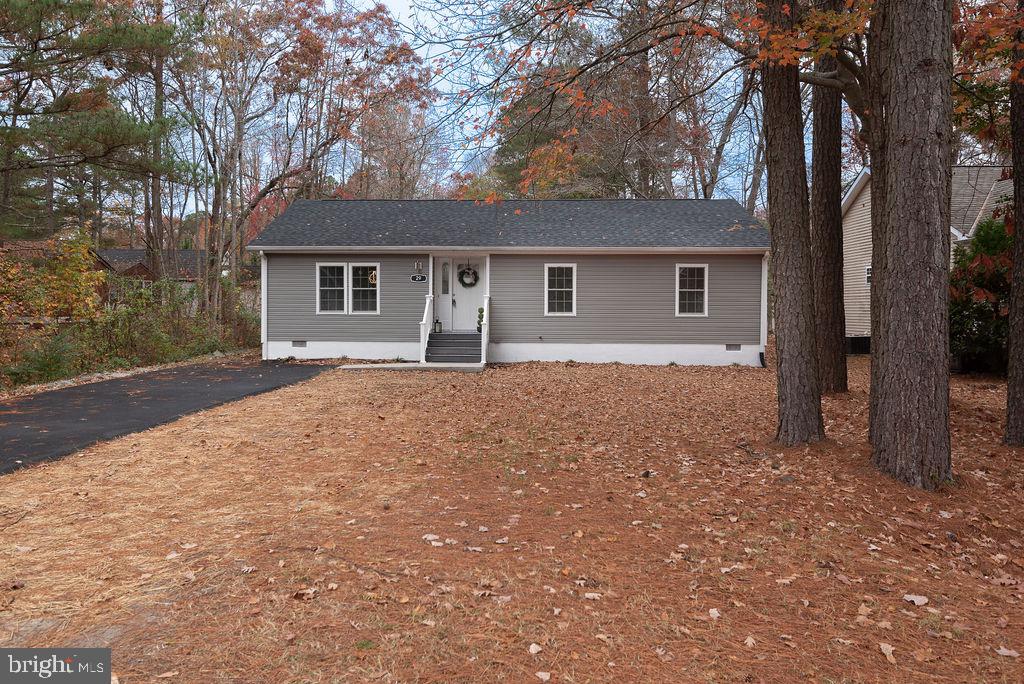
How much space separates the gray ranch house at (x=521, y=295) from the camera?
14.9m

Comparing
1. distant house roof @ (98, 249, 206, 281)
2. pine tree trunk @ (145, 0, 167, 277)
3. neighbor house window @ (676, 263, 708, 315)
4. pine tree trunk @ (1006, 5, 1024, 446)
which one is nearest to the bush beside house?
neighbor house window @ (676, 263, 708, 315)

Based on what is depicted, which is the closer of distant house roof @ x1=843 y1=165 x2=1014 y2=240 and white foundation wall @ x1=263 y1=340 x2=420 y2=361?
white foundation wall @ x1=263 y1=340 x2=420 y2=361

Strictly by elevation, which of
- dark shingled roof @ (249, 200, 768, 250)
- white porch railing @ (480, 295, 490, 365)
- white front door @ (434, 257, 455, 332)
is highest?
dark shingled roof @ (249, 200, 768, 250)

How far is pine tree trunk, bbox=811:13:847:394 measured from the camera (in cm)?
923

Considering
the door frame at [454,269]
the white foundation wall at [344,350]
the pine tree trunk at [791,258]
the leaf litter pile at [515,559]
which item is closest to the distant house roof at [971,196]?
the door frame at [454,269]

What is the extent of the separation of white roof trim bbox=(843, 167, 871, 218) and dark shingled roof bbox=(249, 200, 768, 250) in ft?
13.0

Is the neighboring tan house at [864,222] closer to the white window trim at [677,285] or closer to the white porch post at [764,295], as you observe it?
the white porch post at [764,295]

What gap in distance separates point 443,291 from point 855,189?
1283 cm

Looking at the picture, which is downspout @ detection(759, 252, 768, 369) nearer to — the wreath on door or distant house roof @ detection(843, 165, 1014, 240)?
distant house roof @ detection(843, 165, 1014, 240)

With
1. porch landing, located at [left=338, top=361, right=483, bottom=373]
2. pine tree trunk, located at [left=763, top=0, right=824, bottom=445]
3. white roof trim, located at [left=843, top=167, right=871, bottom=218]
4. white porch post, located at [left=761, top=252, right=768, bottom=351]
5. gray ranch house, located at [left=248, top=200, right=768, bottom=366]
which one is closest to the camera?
pine tree trunk, located at [left=763, top=0, right=824, bottom=445]

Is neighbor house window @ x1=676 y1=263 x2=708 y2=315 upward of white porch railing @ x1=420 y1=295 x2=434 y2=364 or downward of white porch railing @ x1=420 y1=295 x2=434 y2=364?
upward

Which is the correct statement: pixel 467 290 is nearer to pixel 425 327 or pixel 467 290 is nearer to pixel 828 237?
pixel 425 327

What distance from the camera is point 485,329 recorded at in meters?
14.3

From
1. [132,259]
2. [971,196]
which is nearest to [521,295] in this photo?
[971,196]
